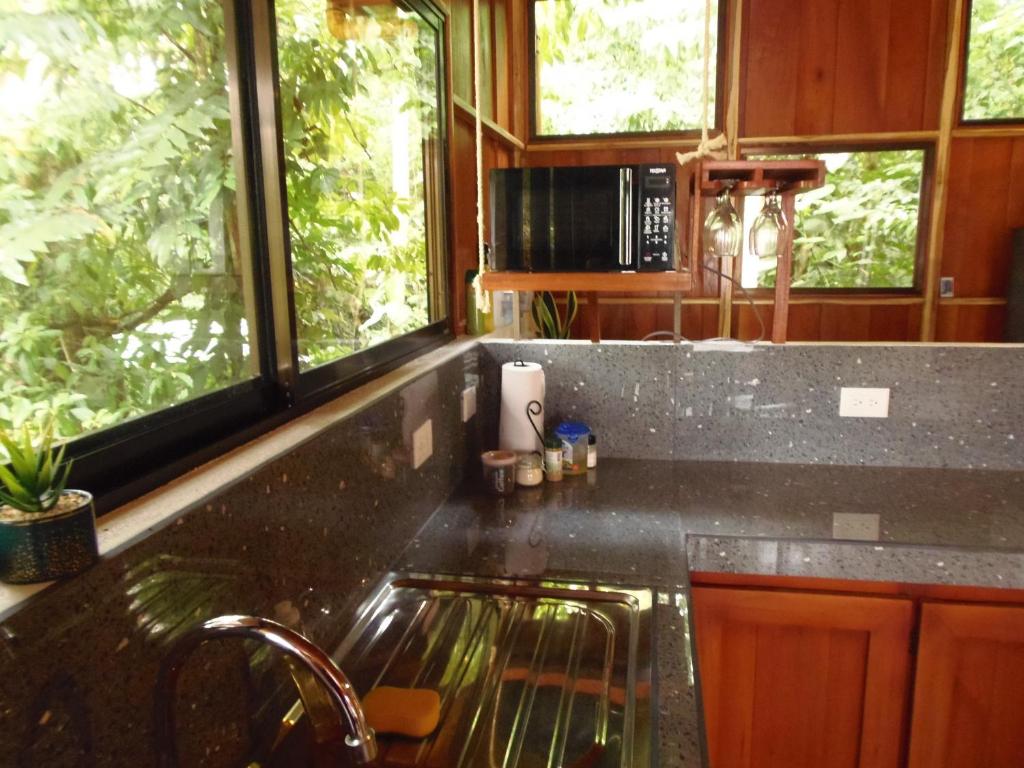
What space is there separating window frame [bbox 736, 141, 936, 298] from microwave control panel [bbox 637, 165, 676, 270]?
283 cm

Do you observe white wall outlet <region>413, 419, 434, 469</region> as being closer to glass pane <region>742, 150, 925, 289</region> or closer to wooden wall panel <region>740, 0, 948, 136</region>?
glass pane <region>742, 150, 925, 289</region>

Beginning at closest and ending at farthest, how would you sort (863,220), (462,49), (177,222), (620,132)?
(177,222)
(462,49)
(863,220)
(620,132)

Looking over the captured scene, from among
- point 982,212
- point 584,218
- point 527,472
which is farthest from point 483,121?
point 982,212

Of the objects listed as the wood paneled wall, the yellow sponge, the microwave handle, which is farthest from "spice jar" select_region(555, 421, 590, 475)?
the wood paneled wall

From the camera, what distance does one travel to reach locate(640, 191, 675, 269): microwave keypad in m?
1.48

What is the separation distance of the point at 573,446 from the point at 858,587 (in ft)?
2.36

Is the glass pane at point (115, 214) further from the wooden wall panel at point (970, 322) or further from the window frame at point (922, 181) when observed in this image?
the wooden wall panel at point (970, 322)

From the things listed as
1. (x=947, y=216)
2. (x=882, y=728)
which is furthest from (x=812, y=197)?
(x=882, y=728)

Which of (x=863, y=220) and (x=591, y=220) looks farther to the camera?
(x=863, y=220)

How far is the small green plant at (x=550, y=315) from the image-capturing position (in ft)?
12.6

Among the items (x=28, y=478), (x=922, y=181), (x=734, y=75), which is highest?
(x=734, y=75)

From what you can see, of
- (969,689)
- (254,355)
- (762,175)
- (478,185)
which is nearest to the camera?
(254,355)

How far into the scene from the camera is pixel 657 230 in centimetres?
148

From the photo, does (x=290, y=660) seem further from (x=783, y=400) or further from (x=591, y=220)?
(x=783, y=400)
